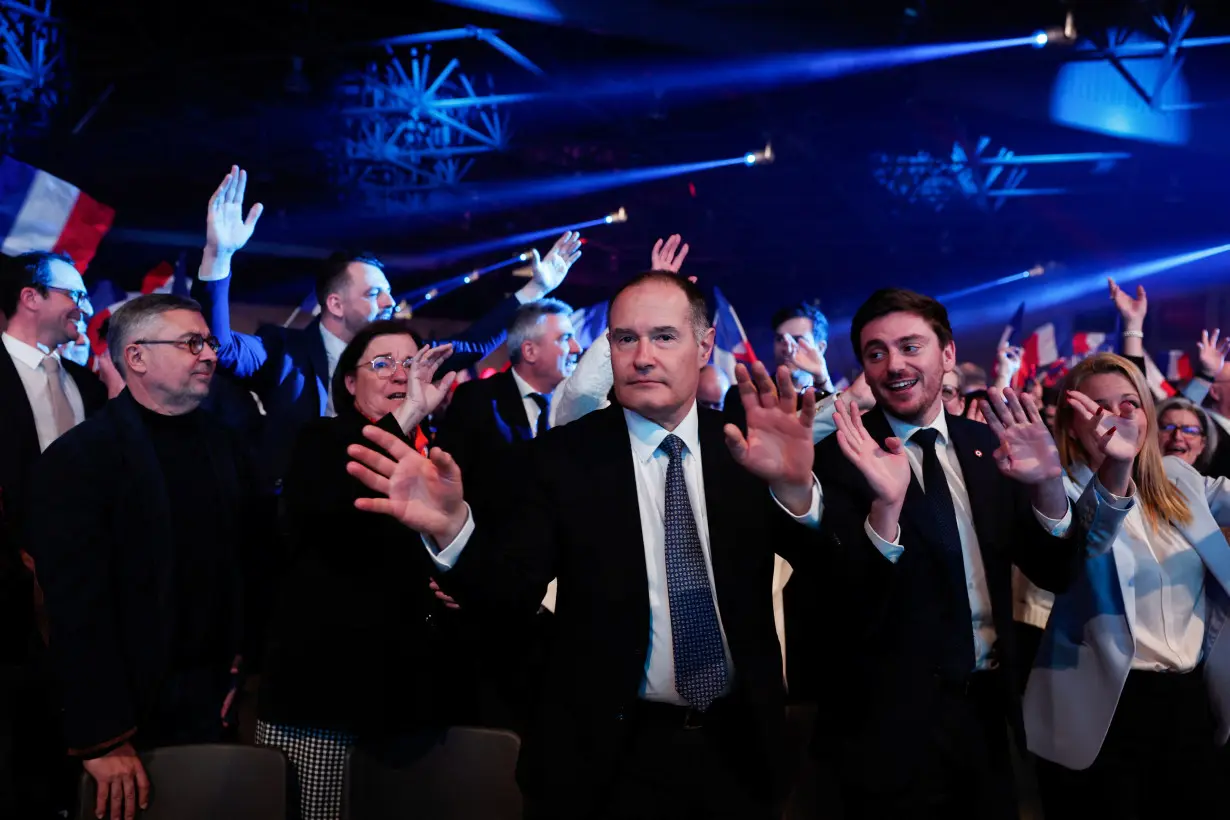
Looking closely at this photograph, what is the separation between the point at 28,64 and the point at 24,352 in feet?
21.5

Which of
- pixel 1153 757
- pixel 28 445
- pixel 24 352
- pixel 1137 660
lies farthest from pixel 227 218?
pixel 1153 757

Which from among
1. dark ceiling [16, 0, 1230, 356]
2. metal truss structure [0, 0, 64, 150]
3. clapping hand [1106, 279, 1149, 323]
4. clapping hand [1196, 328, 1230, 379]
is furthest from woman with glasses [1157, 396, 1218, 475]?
metal truss structure [0, 0, 64, 150]

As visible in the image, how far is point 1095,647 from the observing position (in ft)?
9.30

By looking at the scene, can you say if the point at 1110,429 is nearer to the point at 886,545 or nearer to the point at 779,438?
the point at 886,545

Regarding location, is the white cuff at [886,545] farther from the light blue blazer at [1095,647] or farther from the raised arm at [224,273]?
the raised arm at [224,273]

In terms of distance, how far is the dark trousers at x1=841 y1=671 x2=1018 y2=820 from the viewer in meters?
2.34

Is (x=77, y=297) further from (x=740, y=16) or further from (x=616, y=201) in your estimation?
(x=616, y=201)

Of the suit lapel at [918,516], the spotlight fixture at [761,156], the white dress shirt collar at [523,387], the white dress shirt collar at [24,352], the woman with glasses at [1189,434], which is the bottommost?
the white dress shirt collar at [24,352]

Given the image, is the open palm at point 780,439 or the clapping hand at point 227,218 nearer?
the open palm at point 780,439

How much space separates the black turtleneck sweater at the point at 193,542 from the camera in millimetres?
2805

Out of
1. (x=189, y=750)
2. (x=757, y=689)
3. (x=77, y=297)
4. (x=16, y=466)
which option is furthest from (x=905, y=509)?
(x=77, y=297)

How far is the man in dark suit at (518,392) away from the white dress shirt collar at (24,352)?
5.21 ft

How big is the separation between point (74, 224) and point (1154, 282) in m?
13.7

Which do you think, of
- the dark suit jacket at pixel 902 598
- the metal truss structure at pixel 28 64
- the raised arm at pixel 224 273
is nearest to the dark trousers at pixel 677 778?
the dark suit jacket at pixel 902 598
